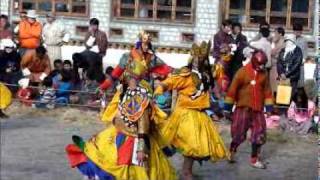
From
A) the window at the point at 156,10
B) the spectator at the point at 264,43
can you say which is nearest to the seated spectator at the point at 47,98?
the spectator at the point at 264,43

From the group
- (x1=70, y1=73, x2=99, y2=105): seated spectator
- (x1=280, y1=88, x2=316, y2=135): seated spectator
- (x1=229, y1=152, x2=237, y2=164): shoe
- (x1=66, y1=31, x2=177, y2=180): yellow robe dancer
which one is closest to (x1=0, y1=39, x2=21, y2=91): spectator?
(x1=70, y1=73, x2=99, y2=105): seated spectator

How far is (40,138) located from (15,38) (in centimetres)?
470

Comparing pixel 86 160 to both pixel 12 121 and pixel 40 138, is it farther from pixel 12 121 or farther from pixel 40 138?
pixel 12 121

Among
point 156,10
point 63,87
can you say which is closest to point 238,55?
point 63,87

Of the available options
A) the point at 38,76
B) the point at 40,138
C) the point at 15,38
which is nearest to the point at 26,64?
the point at 38,76

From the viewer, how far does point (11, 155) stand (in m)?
10.3

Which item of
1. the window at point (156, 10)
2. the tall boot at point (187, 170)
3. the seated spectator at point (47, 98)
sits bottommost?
the tall boot at point (187, 170)

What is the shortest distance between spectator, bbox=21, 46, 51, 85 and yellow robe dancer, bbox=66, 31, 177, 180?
655cm

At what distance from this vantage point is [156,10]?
1961 cm

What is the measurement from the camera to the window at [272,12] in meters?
18.7

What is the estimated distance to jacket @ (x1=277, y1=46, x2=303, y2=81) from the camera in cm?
1347

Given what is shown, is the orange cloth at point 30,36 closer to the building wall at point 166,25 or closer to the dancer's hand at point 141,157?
the building wall at point 166,25

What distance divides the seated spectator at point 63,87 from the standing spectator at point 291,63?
347 centimetres

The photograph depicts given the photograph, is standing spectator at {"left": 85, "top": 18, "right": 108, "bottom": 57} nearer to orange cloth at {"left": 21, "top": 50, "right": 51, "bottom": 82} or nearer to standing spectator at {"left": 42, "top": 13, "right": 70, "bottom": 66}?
standing spectator at {"left": 42, "top": 13, "right": 70, "bottom": 66}
